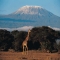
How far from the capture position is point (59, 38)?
58688mm

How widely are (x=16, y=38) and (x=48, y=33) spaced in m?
5.66

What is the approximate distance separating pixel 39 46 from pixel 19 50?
3.35 metres

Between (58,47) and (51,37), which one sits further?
(51,37)

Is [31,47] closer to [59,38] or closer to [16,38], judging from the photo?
[16,38]

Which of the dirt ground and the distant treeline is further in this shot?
the distant treeline

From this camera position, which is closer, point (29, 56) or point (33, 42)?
point (29, 56)

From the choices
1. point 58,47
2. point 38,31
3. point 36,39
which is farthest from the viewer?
point 38,31

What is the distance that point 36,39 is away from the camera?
51375mm

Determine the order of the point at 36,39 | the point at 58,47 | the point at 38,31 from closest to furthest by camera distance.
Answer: the point at 58,47 < the point at 36,39 < the point at 38,31

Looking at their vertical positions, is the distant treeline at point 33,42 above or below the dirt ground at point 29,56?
above

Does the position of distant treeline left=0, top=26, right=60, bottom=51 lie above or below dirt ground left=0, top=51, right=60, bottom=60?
above

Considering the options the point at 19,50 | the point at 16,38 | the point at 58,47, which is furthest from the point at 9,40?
the point at 58,47

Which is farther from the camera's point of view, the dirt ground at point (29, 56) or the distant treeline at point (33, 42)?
the distant treeline at point (33, 42)

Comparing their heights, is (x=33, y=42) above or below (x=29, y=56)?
above
